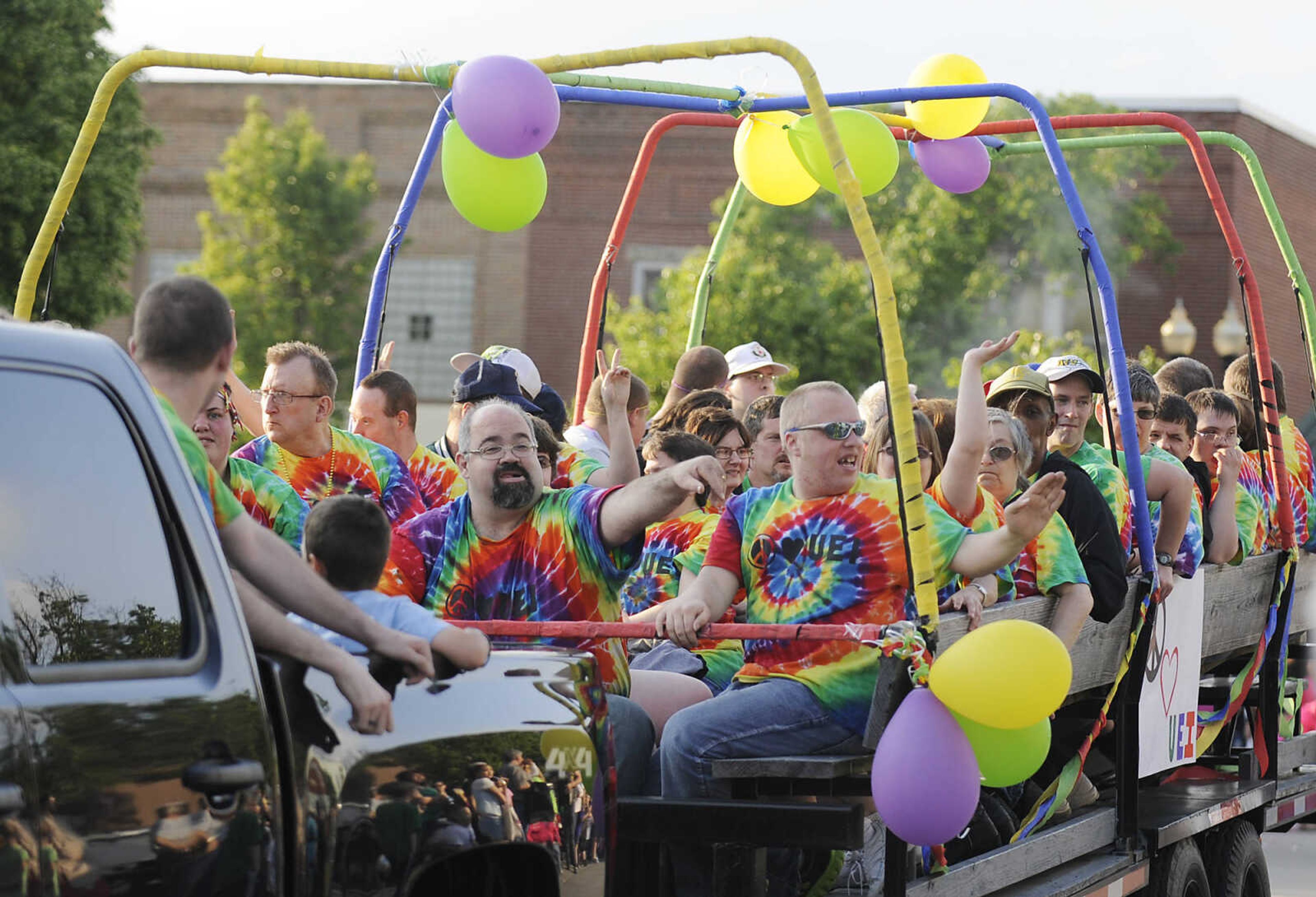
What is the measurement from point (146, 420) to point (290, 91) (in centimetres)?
3759

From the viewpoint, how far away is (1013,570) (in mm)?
5707

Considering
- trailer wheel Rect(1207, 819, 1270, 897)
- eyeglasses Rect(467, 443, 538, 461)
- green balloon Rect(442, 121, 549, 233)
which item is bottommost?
trailer wheel Rect(1207, 819, 1270, 897)

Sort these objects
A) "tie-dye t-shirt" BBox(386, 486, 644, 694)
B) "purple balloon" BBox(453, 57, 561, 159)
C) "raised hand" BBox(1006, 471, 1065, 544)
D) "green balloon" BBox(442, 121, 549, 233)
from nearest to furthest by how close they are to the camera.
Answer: "raised hand" BBox(1006, 471, 1065, 544) → "tie-dye t-shirt" BBox(386, 486, 644, 694) → "purple balloon" BBox(453, 57, 561, 159) → "green balloon" BBox(442, 121, 549, 233)

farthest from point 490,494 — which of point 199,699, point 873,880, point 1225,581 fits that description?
point 1225,581

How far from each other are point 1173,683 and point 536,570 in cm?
270

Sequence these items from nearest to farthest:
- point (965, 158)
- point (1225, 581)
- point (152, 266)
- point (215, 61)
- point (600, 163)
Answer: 1. point (215, 61)
2. point (1225, 581)
3. point (965, 158)
4. point (600, 163)
5. point (152, 266)

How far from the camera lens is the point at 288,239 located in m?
33.3

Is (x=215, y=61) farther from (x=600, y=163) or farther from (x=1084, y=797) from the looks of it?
(x=600, y=163)

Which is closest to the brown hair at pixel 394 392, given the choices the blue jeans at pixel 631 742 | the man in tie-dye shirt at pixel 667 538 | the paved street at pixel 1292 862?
the man in tie-dye shirt at pixel 667 538

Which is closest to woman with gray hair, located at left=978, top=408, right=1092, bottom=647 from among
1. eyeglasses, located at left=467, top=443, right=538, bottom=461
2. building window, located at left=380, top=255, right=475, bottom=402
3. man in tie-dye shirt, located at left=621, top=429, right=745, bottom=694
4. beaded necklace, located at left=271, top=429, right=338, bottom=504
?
man in tie-dye shirt, located at left=621, top=429, right=745, bottom=694

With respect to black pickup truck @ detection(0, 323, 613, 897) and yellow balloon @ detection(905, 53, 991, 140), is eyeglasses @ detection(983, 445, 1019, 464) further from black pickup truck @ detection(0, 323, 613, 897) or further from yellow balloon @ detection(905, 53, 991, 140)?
black pickup truck @ detection(0, 323, 613, 897)

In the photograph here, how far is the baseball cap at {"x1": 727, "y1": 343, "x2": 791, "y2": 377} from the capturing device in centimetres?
912

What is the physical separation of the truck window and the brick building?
30.7 meters

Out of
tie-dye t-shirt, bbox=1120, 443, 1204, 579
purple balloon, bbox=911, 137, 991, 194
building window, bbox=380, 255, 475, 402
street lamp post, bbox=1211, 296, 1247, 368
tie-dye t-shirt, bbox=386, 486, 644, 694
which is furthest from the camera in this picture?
building window, bbox=380, 255, 475, 402
